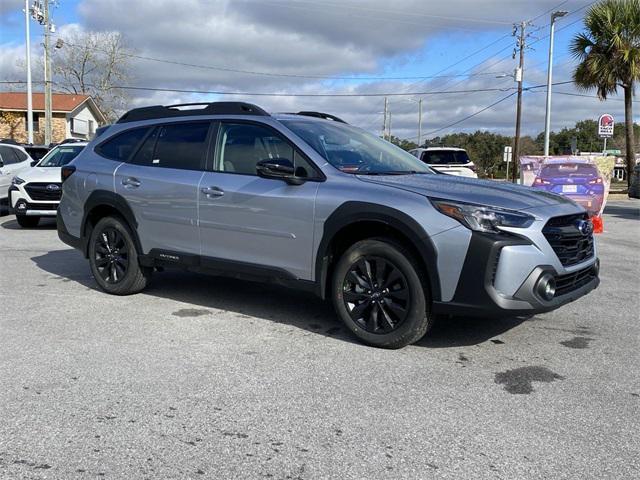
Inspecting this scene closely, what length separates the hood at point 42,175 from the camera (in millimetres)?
12328

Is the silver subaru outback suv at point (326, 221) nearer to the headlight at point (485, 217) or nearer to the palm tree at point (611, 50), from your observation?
the headlight at point (485, 217)

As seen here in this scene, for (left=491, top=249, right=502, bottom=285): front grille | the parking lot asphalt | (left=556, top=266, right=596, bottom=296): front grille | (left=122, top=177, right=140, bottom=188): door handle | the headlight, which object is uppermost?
(left=122, top=177, right=140, bottom=188): door handle

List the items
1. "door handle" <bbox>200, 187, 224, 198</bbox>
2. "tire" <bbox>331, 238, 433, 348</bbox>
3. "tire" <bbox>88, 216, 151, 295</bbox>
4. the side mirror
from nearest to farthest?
"tire" <bbox>331, 238, 433, 348</bbox> → the side mirror → "door handle" <bbox>200, 187, 224, 198</bbox> → "tire" <bbox>88, 216, 151, 295</bbox>

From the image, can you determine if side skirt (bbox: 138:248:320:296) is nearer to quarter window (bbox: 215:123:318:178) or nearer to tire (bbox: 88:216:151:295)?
tire (bbox: 88:216:151:295)

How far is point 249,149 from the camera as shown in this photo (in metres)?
5.59

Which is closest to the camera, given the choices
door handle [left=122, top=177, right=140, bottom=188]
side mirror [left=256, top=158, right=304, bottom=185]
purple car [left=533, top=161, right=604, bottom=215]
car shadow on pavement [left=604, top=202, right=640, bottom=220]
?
side mirror [left=256, top=158, right=304, bottom=185]

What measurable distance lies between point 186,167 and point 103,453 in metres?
3.26

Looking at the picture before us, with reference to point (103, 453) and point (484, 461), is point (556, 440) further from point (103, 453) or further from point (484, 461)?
point (103, 453)

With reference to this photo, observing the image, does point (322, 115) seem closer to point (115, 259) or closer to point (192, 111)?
point (192, 111)

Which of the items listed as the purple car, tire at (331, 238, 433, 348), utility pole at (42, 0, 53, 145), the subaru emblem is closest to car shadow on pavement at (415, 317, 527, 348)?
tire at (331, 238, 433, 348)

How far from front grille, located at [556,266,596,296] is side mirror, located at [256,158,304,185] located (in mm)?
2116

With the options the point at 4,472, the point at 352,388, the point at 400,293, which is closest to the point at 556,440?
the point at 352,388

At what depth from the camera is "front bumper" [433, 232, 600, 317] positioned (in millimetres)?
4250

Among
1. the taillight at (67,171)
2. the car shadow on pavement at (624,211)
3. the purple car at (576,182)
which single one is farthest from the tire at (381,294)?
the car shadow on pavement at (624,211)
